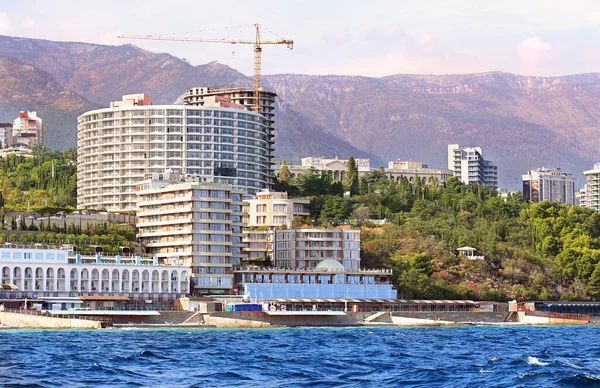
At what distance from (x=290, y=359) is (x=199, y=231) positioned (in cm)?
8590

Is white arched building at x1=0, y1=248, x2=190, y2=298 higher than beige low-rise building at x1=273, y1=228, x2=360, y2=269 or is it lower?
lower

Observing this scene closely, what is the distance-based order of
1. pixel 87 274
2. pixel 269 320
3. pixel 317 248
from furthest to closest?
pixel 317 248 < pixel 87 274 < pixel 269 320

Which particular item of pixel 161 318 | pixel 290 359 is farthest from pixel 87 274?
pixel 290 359

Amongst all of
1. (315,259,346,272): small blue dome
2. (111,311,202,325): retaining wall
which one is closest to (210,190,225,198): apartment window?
(315,259,346,272): small blue dome

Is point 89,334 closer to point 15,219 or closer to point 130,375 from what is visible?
point 130,375

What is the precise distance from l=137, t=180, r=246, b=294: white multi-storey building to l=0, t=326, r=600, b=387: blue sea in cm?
4031

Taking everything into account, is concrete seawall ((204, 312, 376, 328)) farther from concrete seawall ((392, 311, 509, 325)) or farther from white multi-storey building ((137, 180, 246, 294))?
white multi-storey building ((137, 180, 246, 294))

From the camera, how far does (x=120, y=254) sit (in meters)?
179

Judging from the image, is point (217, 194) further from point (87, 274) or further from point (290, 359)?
point (290, 359)

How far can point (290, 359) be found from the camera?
95375mm

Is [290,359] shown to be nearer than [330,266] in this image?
Yes

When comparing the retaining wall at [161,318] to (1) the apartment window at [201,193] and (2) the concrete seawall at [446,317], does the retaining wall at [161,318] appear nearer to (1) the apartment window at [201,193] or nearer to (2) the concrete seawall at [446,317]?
(1) the apartment window at [201,193]

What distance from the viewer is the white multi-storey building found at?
587 ft

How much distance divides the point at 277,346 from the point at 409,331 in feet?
128
